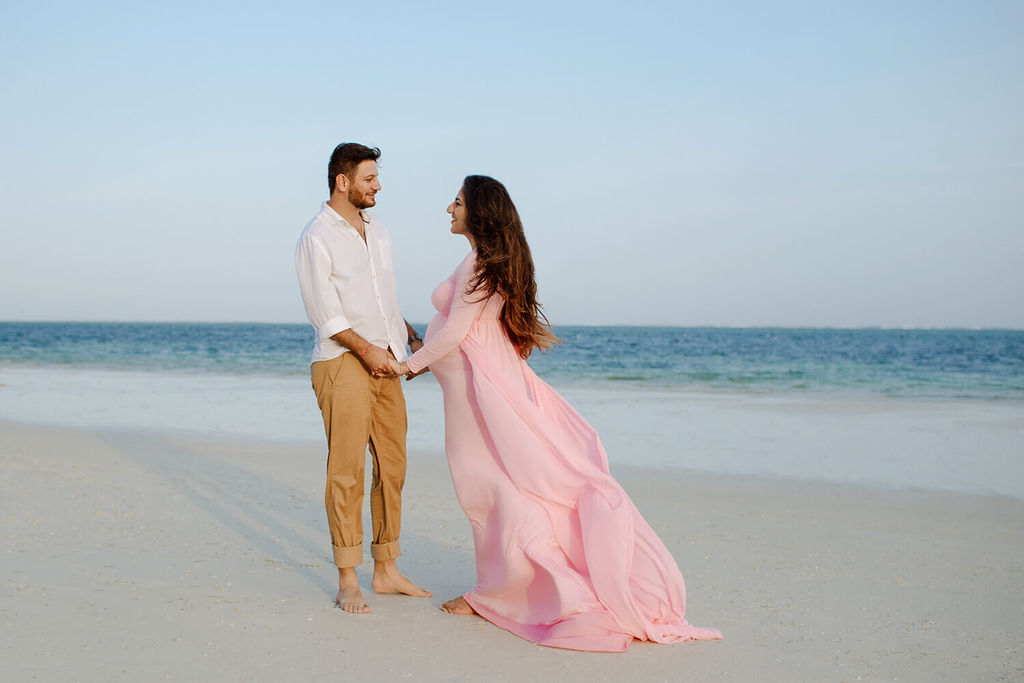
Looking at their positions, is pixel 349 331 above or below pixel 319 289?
below

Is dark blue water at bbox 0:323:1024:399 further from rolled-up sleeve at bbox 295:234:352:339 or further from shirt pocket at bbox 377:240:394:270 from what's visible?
rolled-up sleeve at bbox 295:234:352:339

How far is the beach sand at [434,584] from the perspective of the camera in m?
3.14

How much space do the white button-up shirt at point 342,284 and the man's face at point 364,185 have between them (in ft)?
0.38

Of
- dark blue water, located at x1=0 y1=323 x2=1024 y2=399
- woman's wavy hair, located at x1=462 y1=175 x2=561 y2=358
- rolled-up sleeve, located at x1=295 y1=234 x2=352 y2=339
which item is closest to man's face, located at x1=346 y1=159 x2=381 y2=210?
rolled-up sleeve, located at x1=295 y1=234 x2=352 y2=339

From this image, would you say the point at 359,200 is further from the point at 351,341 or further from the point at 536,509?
the point at 536,509

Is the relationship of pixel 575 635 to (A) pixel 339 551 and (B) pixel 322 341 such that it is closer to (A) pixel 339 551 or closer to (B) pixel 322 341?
(A) pixel 339 551

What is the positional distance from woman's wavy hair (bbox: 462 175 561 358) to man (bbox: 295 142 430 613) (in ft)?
1.63

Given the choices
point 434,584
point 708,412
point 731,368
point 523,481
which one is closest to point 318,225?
point 523,481

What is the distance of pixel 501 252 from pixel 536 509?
3.61 feet

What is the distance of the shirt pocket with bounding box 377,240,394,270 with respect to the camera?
4.02 m

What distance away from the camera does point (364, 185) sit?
3863 millimetres

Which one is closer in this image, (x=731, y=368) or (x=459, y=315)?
(x=459, y=315)

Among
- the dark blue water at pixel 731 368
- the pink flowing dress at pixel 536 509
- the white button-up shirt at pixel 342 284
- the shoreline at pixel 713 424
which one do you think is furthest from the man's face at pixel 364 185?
the dark blue water at pixel 731 368

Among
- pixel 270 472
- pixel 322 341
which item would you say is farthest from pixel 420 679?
pixel 270 472
